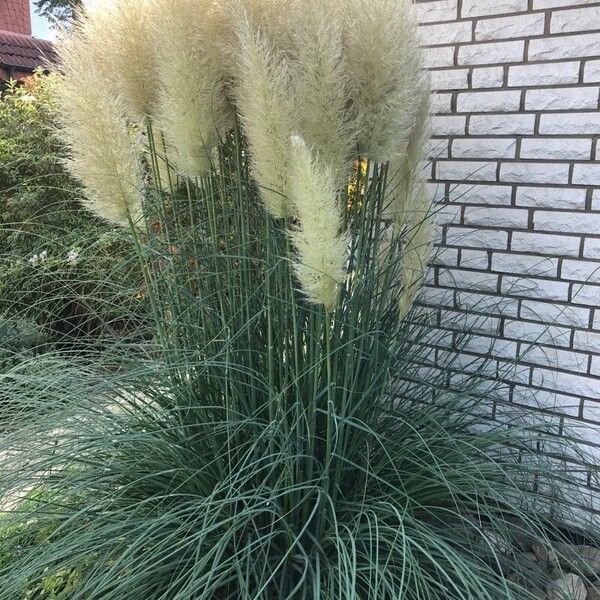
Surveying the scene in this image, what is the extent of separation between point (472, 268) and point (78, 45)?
5.99ft

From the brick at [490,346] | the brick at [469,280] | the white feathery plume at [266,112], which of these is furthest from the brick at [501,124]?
the white feathery plume at [266,112]

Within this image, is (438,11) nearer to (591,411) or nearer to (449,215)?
(449,215)

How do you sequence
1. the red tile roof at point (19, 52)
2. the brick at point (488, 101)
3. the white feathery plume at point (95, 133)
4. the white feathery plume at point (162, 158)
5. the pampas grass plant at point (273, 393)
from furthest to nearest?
the red tile roof at point (19, 52) < the brick at point (488, 101) < the white feathery plume at point (162, 158) < the white feathery plume at point (95, 133) < the pampas grass plant at point (273, 393)

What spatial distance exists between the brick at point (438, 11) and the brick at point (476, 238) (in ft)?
3.04

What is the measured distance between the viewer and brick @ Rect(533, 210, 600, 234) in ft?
8.38

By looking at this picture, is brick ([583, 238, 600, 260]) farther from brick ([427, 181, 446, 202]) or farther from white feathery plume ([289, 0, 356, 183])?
white feathery plume ([289, 0, 356, 183])

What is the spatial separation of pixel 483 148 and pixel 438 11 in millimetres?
662

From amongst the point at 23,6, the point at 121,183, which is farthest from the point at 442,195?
the point at 23,6

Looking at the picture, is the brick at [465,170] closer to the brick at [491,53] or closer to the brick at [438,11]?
the brick at [491,53]

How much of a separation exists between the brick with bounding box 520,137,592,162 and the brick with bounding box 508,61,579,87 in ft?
0.72

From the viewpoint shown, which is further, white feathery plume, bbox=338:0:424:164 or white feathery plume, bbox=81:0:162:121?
white feathery plume, bbox=81:0:162:121

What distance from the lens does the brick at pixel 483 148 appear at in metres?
2.77

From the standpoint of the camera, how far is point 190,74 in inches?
81.4

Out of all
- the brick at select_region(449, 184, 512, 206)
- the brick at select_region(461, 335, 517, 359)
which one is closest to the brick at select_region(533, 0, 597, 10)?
the brick at select_region(449, 184, 512, 206)
